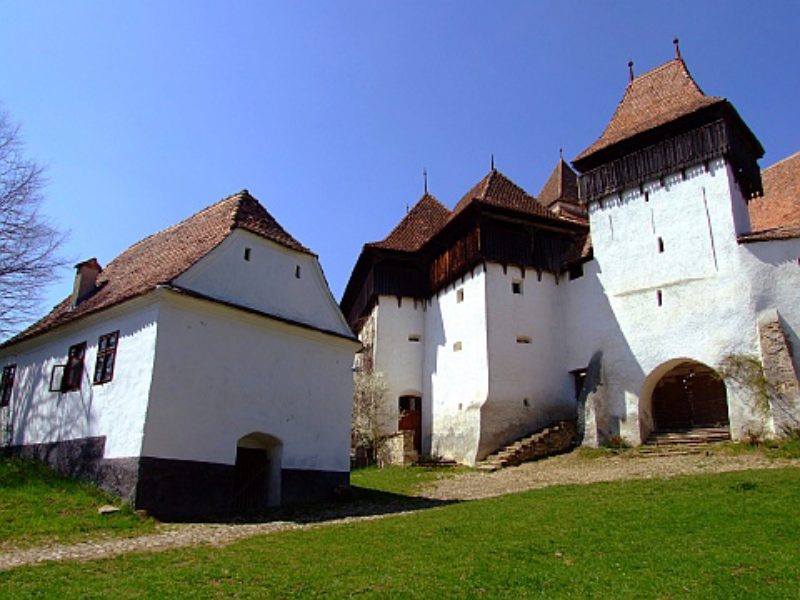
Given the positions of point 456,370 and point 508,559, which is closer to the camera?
point 508,559

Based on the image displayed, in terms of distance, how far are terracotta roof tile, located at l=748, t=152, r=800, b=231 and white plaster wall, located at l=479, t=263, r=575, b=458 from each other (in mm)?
8377

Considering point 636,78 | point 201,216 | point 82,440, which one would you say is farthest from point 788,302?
point 82,440

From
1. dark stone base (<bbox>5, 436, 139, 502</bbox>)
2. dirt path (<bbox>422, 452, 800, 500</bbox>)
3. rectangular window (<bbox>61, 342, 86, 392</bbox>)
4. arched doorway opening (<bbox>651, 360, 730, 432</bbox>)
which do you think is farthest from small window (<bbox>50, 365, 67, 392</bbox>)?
arched doorway opening (<bbox>651, 360, 730, 432</bbox>)

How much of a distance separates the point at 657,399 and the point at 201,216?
17.5 meters

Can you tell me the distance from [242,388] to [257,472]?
7.41 ft

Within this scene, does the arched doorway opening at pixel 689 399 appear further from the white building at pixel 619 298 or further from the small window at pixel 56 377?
the small window at pixel 56 377

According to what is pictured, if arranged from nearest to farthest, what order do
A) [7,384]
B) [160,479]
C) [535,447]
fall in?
[160,479] → [7,384] → [535,447]

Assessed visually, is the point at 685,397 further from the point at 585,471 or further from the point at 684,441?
the point at 585,471

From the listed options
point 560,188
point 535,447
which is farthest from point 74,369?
point 560,188

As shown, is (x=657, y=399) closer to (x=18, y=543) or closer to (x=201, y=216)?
(x=201, y=216)

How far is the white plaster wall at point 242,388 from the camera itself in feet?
45.1

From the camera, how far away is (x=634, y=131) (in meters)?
24.5

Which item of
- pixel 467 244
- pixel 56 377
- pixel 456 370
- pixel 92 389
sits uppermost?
pixel 467 244

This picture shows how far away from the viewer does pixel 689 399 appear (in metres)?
23.2
